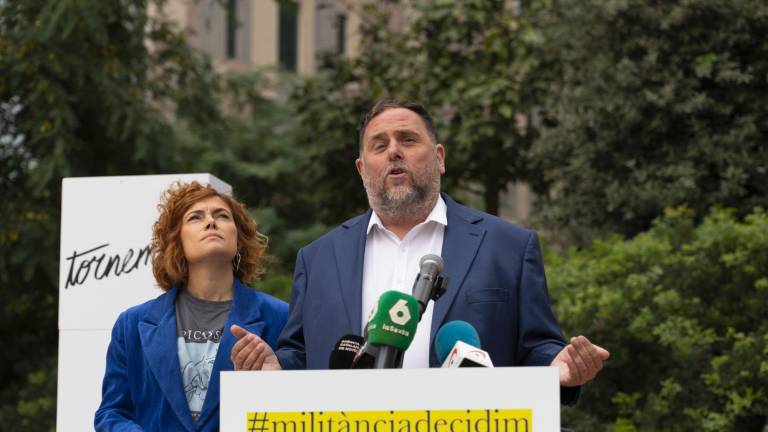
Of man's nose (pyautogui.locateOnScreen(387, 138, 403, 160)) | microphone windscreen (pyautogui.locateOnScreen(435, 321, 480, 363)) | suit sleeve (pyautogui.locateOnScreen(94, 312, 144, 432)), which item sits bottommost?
suit sleeve (pyautogui.locateOnScreen(94, 312, 144, 432))

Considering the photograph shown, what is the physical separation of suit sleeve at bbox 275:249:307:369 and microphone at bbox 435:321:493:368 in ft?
2.72

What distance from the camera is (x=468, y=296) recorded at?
156 inches

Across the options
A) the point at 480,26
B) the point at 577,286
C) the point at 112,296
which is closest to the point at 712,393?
the point at 577,286

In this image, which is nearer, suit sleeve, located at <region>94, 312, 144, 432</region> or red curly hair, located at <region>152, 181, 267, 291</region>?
suit sleeve, located at <region>94, 312, 144, 432</region>

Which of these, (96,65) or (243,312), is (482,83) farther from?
(243,312)

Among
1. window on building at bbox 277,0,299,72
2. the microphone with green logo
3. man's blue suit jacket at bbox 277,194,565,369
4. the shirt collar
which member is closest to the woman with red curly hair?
man's blue suit jacket at bbox 277,194,565,369

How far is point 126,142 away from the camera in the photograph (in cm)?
1263

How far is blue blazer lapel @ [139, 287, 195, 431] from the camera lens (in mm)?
4520

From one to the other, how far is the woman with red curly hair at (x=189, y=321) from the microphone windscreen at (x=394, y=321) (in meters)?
1.50

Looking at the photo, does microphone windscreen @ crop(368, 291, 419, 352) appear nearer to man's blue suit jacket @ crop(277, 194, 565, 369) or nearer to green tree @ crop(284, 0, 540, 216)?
man's blue suit jacket @ crop(277, 194, 565, 369)

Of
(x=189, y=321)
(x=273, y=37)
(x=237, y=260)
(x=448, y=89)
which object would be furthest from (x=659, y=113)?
(x=273, y=37)

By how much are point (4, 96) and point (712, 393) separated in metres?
7.88

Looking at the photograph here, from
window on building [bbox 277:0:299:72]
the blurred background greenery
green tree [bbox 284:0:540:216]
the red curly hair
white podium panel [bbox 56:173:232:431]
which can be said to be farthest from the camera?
window on building [bbox 277:0:299:72]

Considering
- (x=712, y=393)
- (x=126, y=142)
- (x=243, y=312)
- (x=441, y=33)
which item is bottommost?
(x=712, y=393)
